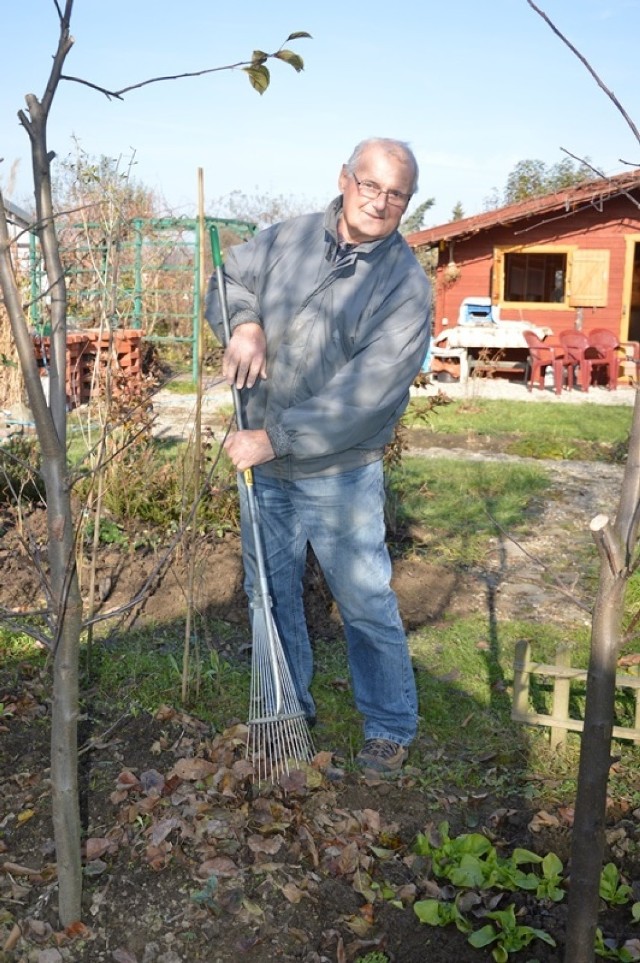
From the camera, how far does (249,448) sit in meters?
2.95

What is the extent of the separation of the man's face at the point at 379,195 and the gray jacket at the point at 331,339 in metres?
0.08

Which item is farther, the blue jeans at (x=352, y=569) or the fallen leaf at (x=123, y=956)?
the blue jeans at (x=352, y=569)

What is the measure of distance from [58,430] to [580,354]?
13636mm

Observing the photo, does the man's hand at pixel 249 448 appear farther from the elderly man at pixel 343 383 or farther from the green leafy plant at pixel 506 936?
the green leafy plant at pixel 506 936

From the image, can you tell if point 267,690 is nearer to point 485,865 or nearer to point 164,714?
point 164,714

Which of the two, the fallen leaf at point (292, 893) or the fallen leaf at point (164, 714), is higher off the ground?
the fallen leaf at point (164, 714)

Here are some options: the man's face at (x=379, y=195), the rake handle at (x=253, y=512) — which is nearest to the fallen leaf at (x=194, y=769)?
the rake handle at (x=253, y=512)

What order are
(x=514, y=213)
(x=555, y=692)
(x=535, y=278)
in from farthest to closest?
(x=535, y=278), (x=514, y=213), (x=555, y=692)

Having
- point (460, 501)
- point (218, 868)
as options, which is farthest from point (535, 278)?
point (218, 868)

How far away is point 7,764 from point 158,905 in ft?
3.01

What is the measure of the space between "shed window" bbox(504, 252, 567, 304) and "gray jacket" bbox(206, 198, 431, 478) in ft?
50.9

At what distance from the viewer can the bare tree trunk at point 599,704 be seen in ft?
5.63

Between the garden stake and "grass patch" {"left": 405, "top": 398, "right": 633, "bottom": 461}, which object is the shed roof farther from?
the garden stake

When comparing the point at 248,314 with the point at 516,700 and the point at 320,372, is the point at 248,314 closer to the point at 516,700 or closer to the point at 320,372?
the point at 320,372
